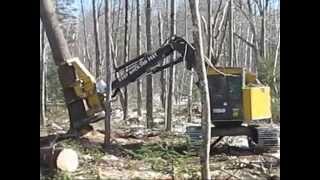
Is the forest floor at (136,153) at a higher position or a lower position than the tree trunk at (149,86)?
lower

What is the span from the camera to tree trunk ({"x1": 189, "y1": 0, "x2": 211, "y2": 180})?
4.28 metres

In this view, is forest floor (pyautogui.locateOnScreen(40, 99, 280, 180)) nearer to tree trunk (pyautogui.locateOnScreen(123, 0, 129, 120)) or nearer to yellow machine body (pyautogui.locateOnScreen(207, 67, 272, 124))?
tree trunk (pyautogui.locateOnScreen(123, 0, 129, 120))

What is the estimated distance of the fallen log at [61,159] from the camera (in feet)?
14.0

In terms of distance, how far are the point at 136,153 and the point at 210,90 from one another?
29.0 inches

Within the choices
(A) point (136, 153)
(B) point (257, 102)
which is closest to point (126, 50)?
(A) point (136, 153)

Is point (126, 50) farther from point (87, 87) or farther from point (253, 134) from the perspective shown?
point (253, 134)

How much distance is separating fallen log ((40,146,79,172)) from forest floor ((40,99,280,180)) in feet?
0.13

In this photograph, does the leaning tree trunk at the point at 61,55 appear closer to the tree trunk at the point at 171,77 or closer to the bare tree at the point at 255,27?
the tree trunk at the point at 171,77

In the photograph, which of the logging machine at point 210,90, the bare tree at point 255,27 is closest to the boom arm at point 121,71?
the logging machine at point 210,90

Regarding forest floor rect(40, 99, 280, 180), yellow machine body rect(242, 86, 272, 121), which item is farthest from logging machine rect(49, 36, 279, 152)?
forest floor rect(40, 99, 280, 180)

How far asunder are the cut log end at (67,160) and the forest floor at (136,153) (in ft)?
0.11

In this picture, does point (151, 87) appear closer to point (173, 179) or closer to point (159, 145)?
point (159, 145)

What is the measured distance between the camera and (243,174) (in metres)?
4.35
